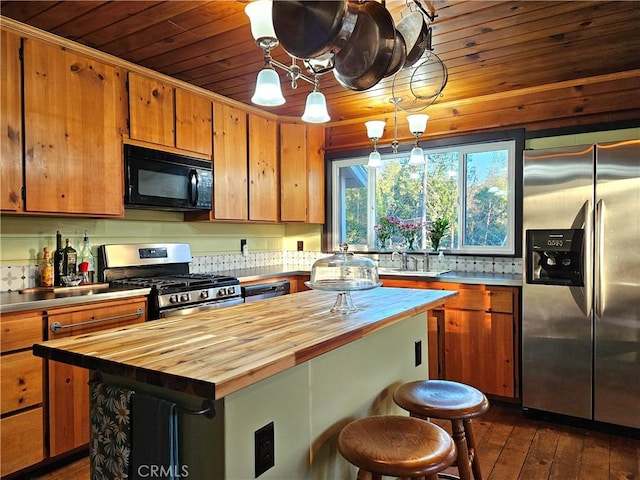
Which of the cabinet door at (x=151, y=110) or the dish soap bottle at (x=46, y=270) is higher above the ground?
the cabinet door at (x=151, y=110)

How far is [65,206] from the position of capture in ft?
8.18

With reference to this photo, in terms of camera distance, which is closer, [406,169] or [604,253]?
[604,253]

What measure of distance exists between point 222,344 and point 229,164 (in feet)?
8.39

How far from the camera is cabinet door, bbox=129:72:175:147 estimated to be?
2.87 m

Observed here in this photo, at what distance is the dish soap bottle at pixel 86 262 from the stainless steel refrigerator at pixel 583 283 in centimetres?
288

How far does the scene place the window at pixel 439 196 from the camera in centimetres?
359

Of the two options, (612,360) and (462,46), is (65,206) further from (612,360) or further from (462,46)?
(612,360)

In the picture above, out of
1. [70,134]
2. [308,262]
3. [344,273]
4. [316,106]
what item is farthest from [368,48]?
[308,262]

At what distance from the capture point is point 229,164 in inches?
143

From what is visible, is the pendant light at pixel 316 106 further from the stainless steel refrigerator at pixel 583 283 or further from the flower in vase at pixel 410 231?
the flower in vase at pixel 410 231

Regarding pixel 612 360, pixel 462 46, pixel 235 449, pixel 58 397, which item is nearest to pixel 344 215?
pixel 462 46

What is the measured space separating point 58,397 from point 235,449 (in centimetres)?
158

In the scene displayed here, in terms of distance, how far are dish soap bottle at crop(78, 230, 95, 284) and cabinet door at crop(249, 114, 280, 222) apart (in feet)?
4.45

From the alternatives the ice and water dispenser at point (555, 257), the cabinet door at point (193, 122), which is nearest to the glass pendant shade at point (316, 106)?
the cabinet door at point (193, 122)
